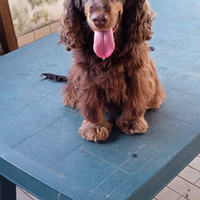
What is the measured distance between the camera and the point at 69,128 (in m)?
1.69

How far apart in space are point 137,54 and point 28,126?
69 cm

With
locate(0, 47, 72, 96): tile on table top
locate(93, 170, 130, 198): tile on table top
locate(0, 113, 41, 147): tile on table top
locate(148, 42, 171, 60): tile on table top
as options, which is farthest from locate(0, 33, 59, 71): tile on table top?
locate(93, 170, 130, 198): tile on table top

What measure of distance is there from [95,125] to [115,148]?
153mm

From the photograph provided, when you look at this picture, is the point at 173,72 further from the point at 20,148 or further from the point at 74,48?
the point at 20,148

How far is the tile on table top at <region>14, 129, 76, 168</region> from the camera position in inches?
58.6

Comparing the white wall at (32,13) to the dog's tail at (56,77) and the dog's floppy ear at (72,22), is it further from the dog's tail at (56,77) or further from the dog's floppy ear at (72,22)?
the dog's floppy ear at (72,22)

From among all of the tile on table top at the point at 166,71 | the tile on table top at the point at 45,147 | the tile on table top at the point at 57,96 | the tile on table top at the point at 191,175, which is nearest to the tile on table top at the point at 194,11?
the tile on table top at the point at 166,71

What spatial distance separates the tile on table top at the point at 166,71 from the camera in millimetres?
2069

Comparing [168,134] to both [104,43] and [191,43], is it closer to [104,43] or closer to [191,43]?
[104,43]

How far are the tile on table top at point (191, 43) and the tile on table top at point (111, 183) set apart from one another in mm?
1300

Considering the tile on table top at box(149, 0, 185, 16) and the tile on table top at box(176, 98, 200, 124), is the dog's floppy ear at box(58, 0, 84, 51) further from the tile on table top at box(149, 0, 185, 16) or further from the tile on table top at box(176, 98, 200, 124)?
the tile on table top at box(149, 0, 185, 16)

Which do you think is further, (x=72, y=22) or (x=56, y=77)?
(x=56, y=77)

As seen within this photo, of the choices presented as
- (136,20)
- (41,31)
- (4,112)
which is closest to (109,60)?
(136,20)

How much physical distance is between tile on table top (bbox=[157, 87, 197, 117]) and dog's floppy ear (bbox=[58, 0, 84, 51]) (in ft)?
2.11
